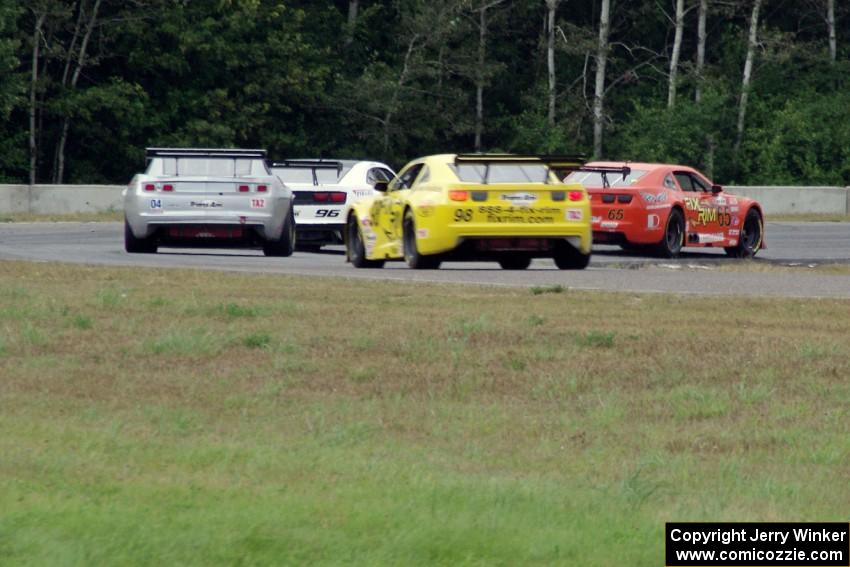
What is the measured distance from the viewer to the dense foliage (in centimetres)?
5028

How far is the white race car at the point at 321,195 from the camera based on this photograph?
966 inches

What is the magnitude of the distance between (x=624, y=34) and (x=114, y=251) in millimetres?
41699

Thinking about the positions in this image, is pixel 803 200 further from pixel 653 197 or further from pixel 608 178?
pixel 653 197

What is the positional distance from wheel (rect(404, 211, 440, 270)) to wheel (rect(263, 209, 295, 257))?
9.39 ft

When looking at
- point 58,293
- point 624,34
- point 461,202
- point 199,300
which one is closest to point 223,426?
point 199,300

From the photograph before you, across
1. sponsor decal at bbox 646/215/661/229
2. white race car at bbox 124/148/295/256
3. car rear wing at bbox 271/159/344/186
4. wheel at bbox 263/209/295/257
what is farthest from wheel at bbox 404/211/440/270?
car rear wing at bbox 271/159/344/186

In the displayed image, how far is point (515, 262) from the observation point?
19906mm

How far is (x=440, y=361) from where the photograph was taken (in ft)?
34.3

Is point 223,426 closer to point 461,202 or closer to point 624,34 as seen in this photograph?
point 461,202

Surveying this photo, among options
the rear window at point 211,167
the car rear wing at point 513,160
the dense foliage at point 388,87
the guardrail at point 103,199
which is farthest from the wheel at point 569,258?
the dense foliage at point 388,87

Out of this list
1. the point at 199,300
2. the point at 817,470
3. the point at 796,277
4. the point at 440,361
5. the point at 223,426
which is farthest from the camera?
the point at 796,277

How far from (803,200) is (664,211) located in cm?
1936

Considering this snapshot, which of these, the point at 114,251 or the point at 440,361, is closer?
the point at 440,361

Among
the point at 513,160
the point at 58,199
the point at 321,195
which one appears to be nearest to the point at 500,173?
the point at 513,160
